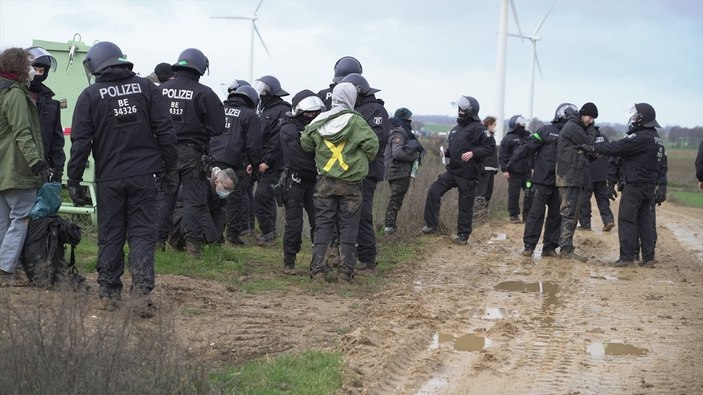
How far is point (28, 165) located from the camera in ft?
29.6

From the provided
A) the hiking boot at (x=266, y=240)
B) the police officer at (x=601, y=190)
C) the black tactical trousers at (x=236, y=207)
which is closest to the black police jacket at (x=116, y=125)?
the black tactical trousers at (x=236, y=207)

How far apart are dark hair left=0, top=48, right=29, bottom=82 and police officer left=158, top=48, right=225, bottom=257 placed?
245cm

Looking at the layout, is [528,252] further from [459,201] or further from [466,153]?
[466,153]

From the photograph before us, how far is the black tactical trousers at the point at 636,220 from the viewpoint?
14.5m

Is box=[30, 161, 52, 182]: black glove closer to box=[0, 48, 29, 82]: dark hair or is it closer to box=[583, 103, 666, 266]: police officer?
box=[0, 48, 29, 82]: dark hair

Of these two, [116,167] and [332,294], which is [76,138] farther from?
[332,294]

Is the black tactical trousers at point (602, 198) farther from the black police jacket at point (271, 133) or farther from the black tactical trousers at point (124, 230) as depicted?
the black tactical trousers at point (124, 230)

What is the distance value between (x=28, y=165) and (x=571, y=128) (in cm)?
844

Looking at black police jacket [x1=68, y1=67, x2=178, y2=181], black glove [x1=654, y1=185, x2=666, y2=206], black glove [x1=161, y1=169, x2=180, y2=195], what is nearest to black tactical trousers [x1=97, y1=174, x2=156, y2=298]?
black police jacket [x1=68, y1=67, x2=178, y2=181]

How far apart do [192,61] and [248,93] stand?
1.99 meters

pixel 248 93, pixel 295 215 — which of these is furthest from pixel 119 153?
pixel 248 93

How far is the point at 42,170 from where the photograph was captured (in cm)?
899

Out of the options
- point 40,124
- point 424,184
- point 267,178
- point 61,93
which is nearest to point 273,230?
point 267,178

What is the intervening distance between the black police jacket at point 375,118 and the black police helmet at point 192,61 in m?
1.89
